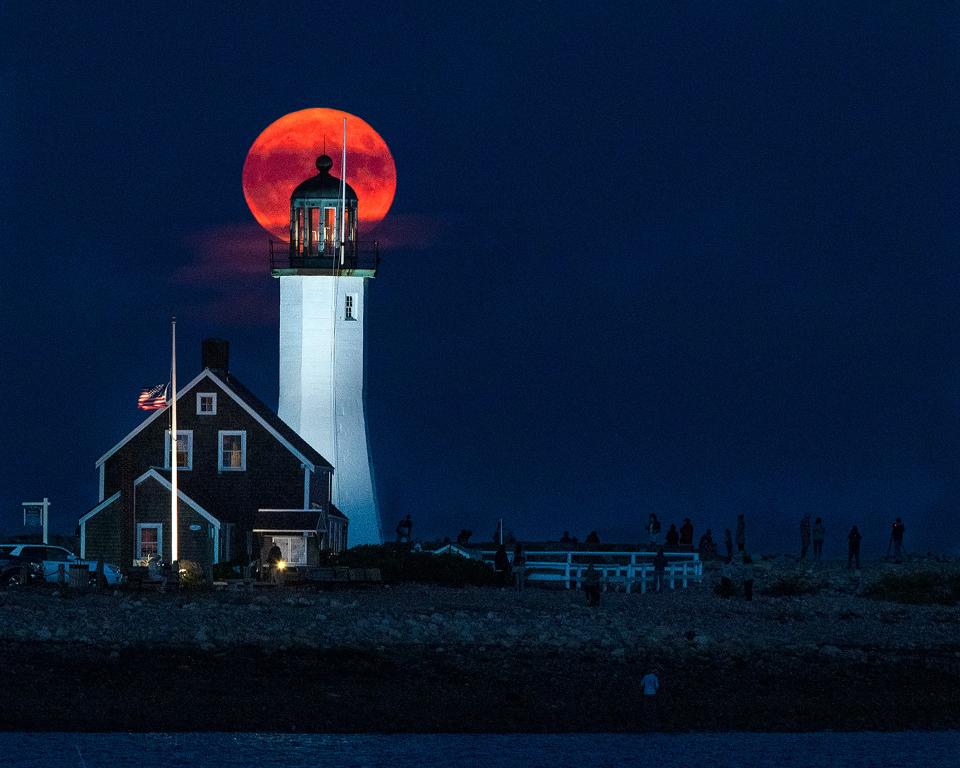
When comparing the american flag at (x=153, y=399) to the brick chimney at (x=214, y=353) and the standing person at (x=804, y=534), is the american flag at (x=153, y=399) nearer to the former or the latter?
the brick chimney at (x=214, y=353)

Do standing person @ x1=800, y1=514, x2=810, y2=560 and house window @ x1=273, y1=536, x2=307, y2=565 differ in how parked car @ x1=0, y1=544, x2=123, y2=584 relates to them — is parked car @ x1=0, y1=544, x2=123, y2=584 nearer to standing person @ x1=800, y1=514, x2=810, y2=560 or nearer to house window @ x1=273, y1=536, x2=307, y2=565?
house window @ x1=273, y1=536, x2=307, y2=565

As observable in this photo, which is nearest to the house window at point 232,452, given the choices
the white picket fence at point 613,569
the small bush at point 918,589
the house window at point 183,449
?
the house window at point 183,449

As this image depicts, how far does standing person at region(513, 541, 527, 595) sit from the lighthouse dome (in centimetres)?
1473

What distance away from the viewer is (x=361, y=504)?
64.2m

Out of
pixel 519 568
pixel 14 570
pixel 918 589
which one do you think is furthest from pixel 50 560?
pixel 918 589

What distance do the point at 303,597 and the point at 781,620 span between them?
1084cm

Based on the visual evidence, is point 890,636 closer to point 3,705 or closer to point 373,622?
point 373,622

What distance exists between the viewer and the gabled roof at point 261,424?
59.8 metres

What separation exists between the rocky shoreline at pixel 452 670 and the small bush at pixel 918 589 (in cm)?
966

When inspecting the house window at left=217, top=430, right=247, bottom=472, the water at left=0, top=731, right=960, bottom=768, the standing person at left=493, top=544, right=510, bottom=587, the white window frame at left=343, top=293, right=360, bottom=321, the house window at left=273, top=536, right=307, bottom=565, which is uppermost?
the white window frame at left=343, top=293, right=360, bottom=321

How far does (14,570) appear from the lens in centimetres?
5206

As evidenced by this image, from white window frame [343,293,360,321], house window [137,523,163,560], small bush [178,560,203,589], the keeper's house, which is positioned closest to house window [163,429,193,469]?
the keeper's house

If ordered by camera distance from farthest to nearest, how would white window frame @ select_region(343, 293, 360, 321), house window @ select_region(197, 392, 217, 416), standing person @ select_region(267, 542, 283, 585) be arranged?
white window frame @ select_region(343, 293, 360, 321), house window @ select_region(197, 392, 217, 416), standing person @ select_region(267, 542, 283, 585)

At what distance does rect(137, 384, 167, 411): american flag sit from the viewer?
5850cm
